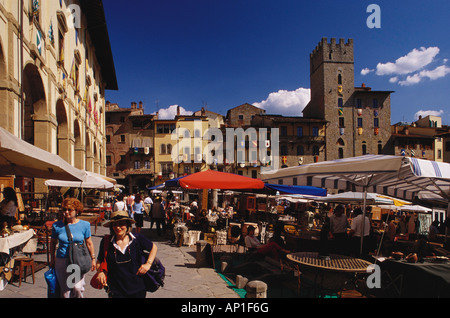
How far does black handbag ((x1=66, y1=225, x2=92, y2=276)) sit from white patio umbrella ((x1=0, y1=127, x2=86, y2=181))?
4.88ft

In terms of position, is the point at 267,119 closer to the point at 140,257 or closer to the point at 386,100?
the point at 386,100

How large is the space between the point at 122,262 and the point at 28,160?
137 inches

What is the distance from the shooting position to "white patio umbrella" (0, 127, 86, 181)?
4383 millimetres

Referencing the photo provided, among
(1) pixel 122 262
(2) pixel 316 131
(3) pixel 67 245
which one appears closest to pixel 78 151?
(3) pixel 67 245

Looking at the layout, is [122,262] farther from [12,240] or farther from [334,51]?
[334,51]

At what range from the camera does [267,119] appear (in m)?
49.2

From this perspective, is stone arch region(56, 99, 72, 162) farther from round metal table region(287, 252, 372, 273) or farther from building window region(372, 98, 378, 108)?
building window region(372, 98, 378, 108)

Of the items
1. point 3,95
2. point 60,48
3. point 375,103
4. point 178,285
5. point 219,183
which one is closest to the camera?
point 178,285

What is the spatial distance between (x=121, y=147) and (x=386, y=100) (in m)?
40.7

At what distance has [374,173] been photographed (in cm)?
467

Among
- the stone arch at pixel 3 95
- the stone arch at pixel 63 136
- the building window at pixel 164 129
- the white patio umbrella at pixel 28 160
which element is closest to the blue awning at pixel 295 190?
the white patio umbrella at pixel 28 160

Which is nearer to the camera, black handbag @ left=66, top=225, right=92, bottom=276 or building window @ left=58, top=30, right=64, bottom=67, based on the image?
black handbag @ left=66, top=225, right=92, bottom=276

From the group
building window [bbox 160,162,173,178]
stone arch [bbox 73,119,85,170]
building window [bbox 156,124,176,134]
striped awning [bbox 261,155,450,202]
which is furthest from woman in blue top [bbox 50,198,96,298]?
building window [bbox 156,124,176,134]

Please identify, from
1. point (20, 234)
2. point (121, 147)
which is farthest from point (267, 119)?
point (20, 234)
